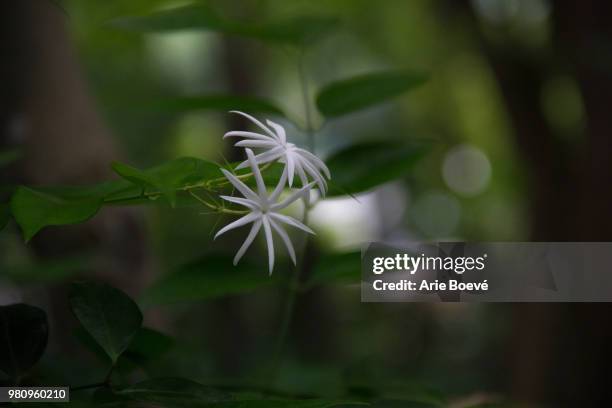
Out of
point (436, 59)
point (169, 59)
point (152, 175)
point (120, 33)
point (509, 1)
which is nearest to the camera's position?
point (152, 175)

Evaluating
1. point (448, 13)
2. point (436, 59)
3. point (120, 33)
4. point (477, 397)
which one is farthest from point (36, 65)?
point (436, 59)

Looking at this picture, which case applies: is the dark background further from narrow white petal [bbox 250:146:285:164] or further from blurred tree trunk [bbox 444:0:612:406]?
narrow white petal [bbox 250:146:285:164]

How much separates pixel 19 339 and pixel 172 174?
0.13 meters

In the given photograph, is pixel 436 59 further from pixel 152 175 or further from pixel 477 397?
pixel 152 175

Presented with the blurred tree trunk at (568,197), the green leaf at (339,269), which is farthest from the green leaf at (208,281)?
the blurred tree trunk at (568,197)

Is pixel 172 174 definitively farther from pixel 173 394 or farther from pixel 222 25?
pixel 222 25

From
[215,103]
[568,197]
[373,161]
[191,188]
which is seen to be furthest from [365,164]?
[568,197]

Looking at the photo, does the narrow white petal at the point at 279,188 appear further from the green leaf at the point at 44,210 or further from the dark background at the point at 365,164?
the dark background at the point at 365,164

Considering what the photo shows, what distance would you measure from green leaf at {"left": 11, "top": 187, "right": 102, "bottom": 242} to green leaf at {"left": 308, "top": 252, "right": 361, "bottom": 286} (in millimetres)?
211

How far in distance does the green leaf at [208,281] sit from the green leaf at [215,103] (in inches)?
4.7

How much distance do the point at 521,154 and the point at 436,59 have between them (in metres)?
1.38

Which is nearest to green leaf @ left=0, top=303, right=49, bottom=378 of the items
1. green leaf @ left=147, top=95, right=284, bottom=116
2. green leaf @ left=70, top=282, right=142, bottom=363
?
green leaf @ left=70, top=282, right=142, bottom=363

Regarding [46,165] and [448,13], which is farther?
[448,13]

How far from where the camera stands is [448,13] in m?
1.69
